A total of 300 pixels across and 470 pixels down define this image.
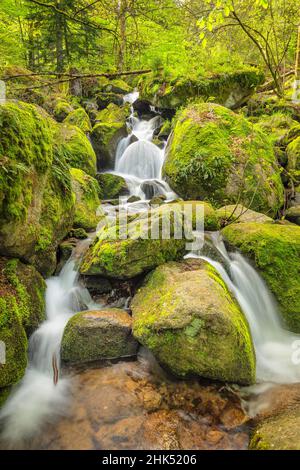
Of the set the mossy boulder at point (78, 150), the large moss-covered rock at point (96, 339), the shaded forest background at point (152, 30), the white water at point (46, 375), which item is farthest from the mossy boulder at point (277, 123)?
the large moss-covered rock at point (96, 339)

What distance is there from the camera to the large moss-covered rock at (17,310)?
10.6 feet

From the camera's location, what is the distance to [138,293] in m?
4.59

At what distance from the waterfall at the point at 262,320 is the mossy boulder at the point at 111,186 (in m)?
4.92

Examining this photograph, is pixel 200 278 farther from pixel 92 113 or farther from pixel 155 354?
pixel 92 113

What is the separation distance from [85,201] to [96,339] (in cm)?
399

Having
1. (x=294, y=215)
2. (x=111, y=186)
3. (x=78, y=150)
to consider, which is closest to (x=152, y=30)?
(x=78, y=150)

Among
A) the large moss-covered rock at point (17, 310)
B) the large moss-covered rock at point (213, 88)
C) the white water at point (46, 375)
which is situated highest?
the large moss-covered rock at point (213, 88)

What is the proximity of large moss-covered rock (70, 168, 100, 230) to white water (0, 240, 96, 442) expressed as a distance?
1.70 meters

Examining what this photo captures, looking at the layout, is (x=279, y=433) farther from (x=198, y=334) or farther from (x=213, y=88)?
(x=213, y=88)

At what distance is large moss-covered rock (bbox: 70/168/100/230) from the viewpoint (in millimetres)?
6707

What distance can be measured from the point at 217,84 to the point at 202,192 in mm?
5737

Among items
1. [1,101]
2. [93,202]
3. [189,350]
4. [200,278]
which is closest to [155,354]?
[189,350]

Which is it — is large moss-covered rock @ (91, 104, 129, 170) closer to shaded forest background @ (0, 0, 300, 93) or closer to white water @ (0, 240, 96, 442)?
shaded forest background @ (0, 0, 300, 93)

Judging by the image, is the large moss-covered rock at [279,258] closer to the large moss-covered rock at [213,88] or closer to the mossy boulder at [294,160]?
the mossy boulder at [294,160]
